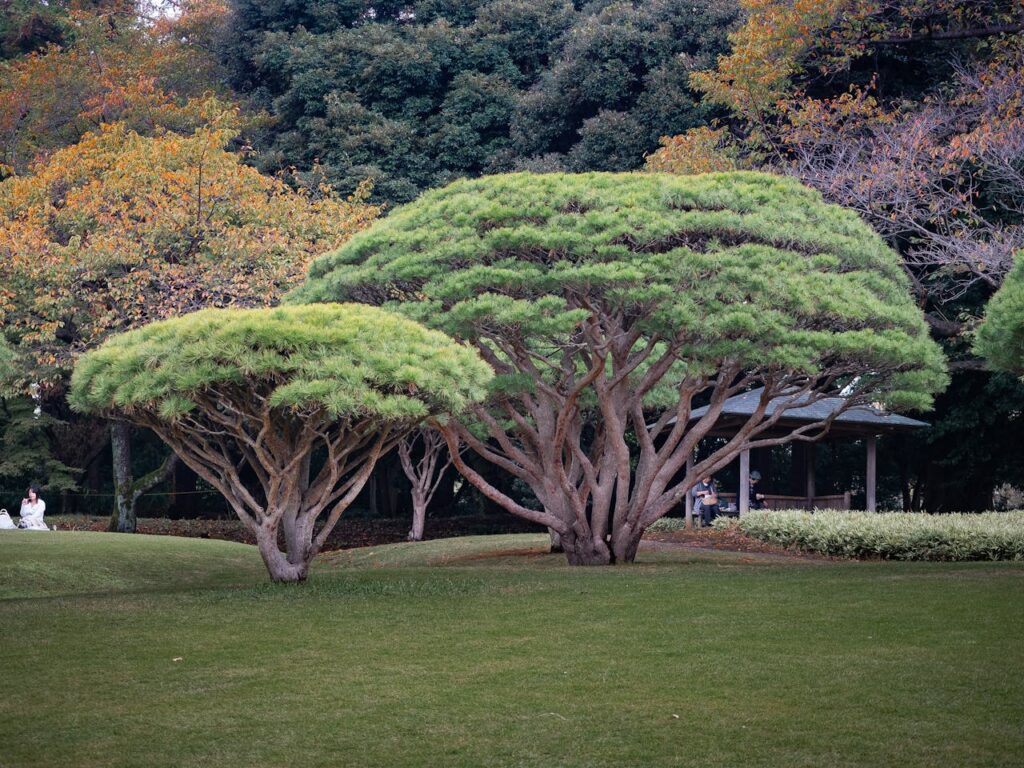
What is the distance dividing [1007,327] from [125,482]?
65.6 ft

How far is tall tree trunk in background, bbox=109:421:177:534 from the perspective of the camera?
27484 mm

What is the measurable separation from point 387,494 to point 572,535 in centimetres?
1802

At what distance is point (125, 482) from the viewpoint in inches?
1095

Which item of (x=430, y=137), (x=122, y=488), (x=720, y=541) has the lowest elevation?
(x=720, y=541)

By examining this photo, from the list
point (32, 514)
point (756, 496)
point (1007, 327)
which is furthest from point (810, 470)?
point (32, 514)

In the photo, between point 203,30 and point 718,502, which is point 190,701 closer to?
point 718,502

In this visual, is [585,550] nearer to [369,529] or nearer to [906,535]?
[906,535]

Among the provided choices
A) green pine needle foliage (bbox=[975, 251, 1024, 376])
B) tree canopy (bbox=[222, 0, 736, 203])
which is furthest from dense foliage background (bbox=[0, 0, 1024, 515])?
green pine needle foliage (bbox=[975, 251, 1024, 376])

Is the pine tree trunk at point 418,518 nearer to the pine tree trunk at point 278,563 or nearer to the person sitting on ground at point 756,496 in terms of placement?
the person sitting on ground at point 756,496

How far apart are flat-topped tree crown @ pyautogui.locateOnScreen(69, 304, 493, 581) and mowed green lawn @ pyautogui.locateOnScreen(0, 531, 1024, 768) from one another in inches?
65.9

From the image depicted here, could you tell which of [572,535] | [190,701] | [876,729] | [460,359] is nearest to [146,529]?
[572,535]

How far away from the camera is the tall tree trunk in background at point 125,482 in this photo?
90.2ft

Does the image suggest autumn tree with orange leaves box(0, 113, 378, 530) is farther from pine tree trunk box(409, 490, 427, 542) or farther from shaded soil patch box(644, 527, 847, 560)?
shaded soil patch box(644, 527, 847, 560)

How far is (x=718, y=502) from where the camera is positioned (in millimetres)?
28656
